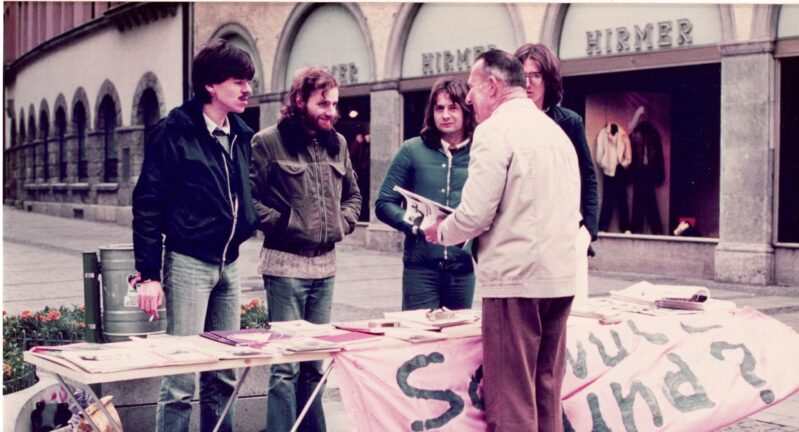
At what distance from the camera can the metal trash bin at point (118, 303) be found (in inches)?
190

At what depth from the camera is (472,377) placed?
428 cm

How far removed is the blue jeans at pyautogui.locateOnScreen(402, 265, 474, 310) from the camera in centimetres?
503

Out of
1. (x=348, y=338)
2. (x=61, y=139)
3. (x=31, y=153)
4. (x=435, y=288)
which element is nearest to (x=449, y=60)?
(x=435, y=288)

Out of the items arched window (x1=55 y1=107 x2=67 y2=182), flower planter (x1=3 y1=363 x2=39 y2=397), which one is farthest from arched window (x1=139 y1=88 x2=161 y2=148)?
flower planter (x1=3 y1=363 x2=39 y2=397)

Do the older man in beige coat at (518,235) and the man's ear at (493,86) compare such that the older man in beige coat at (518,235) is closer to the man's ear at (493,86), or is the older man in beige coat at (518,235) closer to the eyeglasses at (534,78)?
the man's ear at (493,86)

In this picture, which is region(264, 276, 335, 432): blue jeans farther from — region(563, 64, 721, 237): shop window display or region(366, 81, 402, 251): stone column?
region(366, 81, 402, 251): stone column

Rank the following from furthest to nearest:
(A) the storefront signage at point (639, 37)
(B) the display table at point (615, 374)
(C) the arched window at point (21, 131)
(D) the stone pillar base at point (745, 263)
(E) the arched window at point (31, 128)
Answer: (C) the arched window at point (21, 131), (E) the arched window at point (31, 128), (A) the storefront signage at point (639, 37), (D) the stone pillar base at point (745, 263), (B) the display table at point (615, 374)

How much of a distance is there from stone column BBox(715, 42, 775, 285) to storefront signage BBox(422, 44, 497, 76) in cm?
433

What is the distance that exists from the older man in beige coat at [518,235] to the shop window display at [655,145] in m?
9.57

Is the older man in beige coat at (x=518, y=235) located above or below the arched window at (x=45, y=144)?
below

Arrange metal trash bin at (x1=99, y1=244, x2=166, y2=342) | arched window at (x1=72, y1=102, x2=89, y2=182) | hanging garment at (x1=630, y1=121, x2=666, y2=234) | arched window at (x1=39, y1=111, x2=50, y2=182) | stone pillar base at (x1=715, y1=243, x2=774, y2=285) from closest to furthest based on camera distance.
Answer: metal trash bin at (x1=99, y1=244, x2=166, y2=342) → stone pillar base at (x1=715, y1=243, x2=774, y2=285) → hanging garment at (x1=630, y1=121, x2=666, y2=234) → arched window at (x1=72, y1=102, x2=89, y2=182) → arched window at (x1=39, y1=111, x2=50, y2=182)

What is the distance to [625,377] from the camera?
15.7 ft

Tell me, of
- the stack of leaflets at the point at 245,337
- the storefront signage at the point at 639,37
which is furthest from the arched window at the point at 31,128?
the stack of leaflets at the point at 245,337

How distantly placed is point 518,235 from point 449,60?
42.3ft
